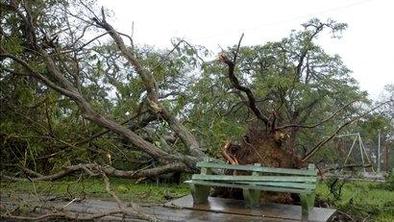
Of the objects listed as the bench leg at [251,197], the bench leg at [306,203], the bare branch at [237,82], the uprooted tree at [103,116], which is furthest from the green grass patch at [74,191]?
the bench leg at [306,203]

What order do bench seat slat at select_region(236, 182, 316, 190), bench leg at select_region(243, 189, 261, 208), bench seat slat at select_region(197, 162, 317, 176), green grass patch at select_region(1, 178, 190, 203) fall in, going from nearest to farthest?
bench seat slat at select_region(236, 182, 316, 190)
bench seat slat at select_region(197, 162, 317, 176)
bench leg at select_region(243, 189, 261, 208)
green grass patch at select_region(1, 178, 190, 203)

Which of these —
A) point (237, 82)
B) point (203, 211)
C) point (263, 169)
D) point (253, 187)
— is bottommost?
point (203, 211)

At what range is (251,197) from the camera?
21.5 ft

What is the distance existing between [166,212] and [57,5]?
18.4 feet

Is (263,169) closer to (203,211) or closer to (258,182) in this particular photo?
(258,182)

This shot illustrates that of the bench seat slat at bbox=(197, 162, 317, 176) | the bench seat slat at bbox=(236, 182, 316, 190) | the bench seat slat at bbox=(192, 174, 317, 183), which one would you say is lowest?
the bench seat slat at bbox=(236, 182, 316, 190)

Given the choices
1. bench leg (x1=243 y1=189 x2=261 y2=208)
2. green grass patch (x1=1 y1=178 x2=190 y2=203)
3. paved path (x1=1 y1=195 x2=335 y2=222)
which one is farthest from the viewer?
green grass patch (x1=1 y1=178 x2=190 y2=203)

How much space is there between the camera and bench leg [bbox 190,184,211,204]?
6727 mm

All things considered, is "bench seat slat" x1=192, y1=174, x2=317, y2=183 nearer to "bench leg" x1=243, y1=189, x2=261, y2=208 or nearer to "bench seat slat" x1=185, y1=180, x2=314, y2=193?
"bench seat slat" x1=185, y1=180, x2=314, y2=193

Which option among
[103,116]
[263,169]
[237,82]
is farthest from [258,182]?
[103,116]

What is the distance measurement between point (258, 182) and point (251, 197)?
33 centimetres

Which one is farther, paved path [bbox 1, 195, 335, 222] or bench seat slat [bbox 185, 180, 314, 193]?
bench seat slat [bbox 185, 180, 314, 193]

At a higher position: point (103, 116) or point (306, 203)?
point (103, 116)

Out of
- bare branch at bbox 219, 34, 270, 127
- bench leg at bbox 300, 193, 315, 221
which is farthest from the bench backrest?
bare branch at bbox 219, 34, 270, 127
